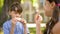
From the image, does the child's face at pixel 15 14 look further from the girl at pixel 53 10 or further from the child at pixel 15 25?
the girl at pixel 53 10

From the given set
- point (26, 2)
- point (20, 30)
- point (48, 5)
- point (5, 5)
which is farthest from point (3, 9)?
point (48, 5)

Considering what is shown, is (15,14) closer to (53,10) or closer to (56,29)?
(53,10)

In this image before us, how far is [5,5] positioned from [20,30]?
114 inches

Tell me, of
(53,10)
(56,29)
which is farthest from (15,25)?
(56,29)

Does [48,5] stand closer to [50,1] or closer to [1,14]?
[50,1]

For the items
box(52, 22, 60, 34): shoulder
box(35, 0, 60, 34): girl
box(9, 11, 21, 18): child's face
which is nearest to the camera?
box(52, 22, 60, 34): shoulder

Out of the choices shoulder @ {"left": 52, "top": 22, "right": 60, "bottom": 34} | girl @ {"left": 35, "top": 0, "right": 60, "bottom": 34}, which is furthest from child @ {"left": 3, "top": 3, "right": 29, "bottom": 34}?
shoulder @ {"left": 52, "top": 22, "right": 60, "bottom": 34}

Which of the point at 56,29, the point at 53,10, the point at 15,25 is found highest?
the point at 53,10

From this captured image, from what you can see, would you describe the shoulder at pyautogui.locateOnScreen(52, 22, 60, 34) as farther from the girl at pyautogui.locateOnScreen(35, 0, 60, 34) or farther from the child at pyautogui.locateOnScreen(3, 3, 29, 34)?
the child at pyautogui.locateOnScreen(3, 3, 29, 34)

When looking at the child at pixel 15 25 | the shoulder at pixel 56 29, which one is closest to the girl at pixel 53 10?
the shoulder at pixel 56 29

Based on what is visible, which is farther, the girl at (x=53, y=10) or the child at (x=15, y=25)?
the child at (x=15, y=25)

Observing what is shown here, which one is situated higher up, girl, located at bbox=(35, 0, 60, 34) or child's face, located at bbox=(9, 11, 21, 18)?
girl, located at bbox=(35, 0, 60, 34)

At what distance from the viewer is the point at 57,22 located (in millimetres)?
1899

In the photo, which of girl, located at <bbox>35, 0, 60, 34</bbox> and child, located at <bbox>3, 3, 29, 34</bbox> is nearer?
girl, located at <bbox>35, 0, 60, 34</bbox>
